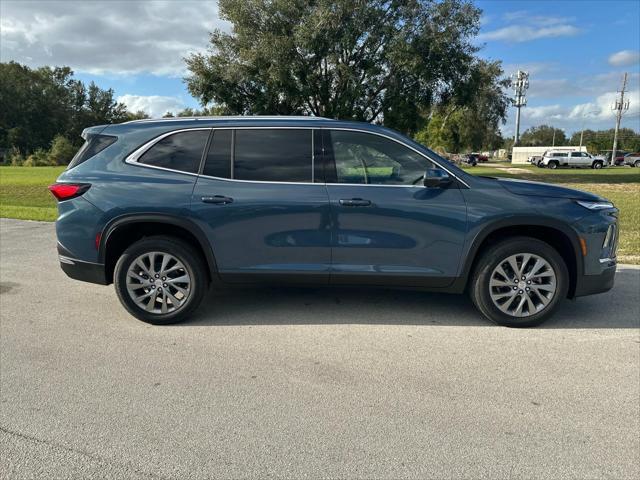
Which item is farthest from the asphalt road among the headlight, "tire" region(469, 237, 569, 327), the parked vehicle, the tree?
the tree

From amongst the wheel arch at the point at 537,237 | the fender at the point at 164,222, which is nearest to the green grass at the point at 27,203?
the fender at the point at 164,222

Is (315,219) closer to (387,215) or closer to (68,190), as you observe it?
(387,215)

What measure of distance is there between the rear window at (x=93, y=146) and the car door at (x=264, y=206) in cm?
100

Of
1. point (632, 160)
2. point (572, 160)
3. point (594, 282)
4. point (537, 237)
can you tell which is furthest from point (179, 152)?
point (632, 160)

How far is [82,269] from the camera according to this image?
172 inches

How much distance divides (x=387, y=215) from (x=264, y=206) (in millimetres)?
1093

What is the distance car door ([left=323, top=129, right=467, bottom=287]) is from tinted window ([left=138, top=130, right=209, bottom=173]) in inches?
46.8

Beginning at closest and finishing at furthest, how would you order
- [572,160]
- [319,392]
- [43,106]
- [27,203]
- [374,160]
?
[319,392]
[374,160]
[27,203]
[572,160]
[43,106]

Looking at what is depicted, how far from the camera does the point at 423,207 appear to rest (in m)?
4.06

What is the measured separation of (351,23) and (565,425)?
22.7 m

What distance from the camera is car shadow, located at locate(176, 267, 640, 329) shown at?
14.5 feet

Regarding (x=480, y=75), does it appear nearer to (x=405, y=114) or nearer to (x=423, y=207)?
(x=405, y=114)

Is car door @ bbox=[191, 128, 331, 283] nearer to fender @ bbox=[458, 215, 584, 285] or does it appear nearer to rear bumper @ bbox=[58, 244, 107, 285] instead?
rear bumper @ bbox=[58, 244, 107, 285]

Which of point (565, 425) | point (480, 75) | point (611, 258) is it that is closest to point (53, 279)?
point (565, 425)
